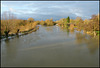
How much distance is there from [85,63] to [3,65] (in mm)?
3673

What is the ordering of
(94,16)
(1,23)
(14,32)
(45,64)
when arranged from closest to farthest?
(45,64) → (1,23) → (14,32) → (94,16)

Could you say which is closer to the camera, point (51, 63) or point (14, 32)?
point (51, 63)

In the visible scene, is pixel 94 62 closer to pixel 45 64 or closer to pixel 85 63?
pixel 85 63

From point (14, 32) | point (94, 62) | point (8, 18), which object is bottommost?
point (94, 62)

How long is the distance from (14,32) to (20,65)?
28.1 ft

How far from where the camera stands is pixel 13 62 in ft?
13.6

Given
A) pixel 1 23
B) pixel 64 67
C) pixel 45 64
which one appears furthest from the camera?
pixel 1 23

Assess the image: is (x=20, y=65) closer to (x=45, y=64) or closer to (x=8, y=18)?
(x=45, y=64)

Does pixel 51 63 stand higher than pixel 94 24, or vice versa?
pixel 94 24

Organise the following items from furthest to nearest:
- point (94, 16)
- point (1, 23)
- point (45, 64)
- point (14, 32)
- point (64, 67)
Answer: point (94, 16)
point (14, 32)
point (1, 23)
point (45, 64)
point (64, 67)

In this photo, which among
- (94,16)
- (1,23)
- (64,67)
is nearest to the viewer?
(64,67)

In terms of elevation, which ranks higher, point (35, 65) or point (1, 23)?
point (1, 23)

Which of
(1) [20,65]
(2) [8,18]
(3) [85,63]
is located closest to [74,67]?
(3) [85,63]

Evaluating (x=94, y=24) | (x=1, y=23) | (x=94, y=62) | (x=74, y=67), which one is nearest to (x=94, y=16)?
(x=94, y=24)
